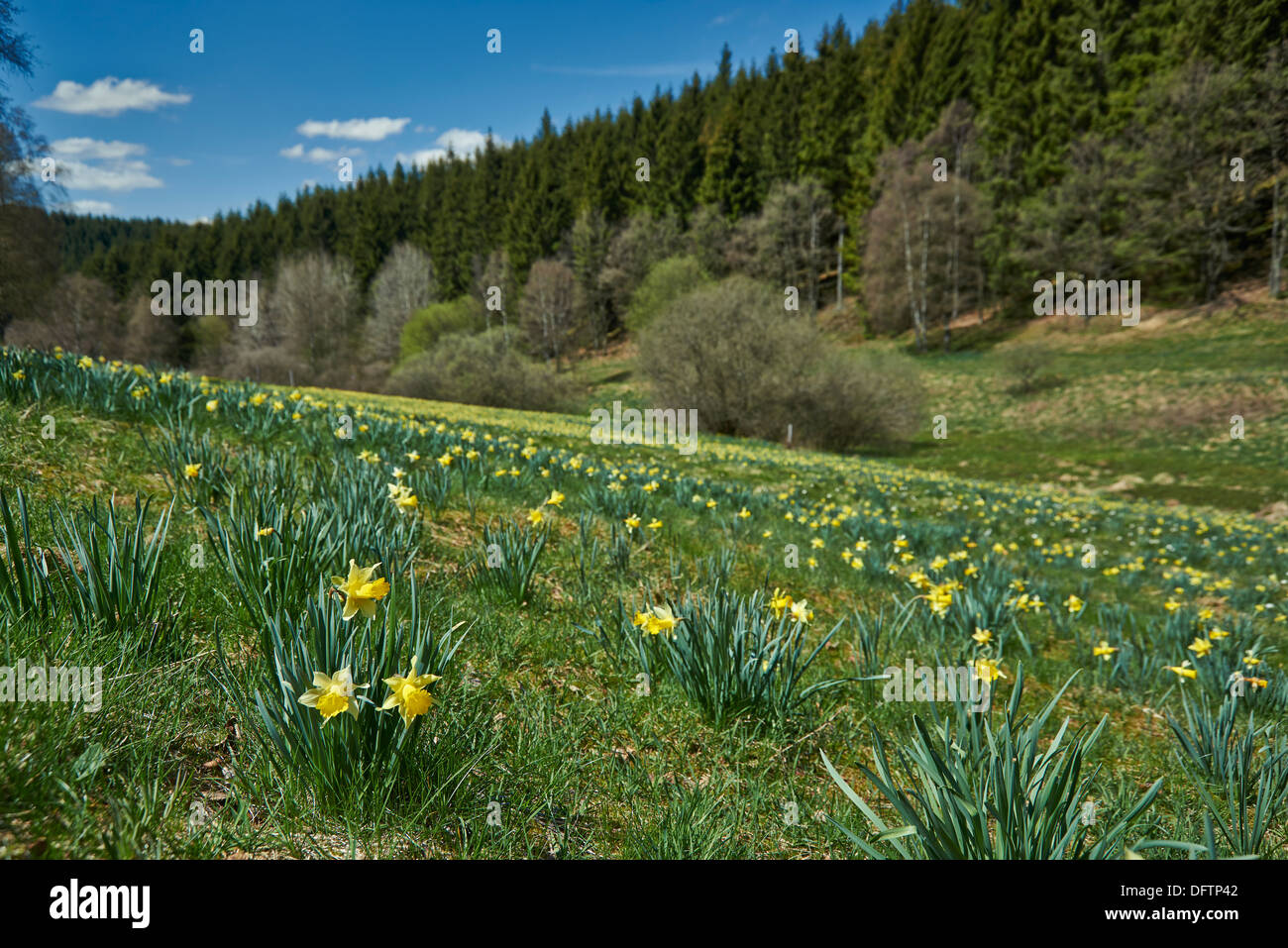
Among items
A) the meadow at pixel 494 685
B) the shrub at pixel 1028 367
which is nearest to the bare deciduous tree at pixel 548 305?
the shrub at pixel 1028 367

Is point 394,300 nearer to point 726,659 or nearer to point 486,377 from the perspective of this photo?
point 486,377

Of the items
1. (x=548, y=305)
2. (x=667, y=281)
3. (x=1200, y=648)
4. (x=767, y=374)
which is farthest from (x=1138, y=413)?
(x=548, y=305)

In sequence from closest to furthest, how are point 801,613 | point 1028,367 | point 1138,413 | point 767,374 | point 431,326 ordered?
point 801,613
point 1138,413
point 767,374
point 1028,367
point 431,326

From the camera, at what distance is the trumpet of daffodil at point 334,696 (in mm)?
1026

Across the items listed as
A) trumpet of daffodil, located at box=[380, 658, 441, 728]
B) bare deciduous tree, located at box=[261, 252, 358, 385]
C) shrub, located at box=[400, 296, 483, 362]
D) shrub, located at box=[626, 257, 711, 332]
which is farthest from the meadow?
bare deciduous tree, located at box=[261, 252, 358, 385]

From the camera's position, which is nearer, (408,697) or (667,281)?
(408,697)

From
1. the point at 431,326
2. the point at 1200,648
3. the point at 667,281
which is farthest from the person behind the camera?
the point at 431,326

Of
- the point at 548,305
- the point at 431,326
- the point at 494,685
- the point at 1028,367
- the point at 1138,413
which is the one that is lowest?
the point at 494,685

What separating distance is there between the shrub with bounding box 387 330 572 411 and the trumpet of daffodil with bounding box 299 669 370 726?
30913mm

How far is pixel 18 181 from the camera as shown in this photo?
19.3 m

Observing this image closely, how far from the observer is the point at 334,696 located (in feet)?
3.38

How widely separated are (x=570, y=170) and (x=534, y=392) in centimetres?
4012

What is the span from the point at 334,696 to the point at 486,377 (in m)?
31.6
